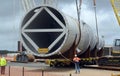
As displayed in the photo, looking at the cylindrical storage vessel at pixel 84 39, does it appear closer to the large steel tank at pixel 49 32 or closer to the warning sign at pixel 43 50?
the large steel tank at pixel 49 32

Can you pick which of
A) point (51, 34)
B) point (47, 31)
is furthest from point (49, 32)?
point (47, 31)

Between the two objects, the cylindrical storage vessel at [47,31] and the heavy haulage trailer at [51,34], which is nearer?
the cylindrical storage vessel at [47,31]

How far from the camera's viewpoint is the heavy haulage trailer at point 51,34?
2858cm

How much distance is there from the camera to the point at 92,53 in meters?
37.8

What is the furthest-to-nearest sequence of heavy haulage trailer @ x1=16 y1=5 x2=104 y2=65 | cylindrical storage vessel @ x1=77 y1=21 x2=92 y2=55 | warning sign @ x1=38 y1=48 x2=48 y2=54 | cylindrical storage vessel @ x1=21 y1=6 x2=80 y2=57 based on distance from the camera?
1. cylindrical storage vessel @ x1=77 y1=21 x2=92 y2=55
2. warning sign @ x1=38 y1=48 x2=48 y2=54
3. heavy haulage trailer @ x1=16 y1=5 x2=104 y2=65
4. cylindrical storage vessel @ x1=21 y1=6 x2=80 y2=57

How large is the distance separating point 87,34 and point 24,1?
41.4m

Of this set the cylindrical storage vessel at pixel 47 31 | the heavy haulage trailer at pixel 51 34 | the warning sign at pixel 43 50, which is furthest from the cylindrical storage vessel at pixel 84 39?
the warning sign at pixel 43 50

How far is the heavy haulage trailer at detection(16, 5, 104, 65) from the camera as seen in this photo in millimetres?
28578

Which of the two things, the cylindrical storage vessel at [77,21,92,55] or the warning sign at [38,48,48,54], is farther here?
the cylindrical storage vessel at [77,21,92,55]

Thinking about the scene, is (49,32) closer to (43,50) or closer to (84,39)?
(43,50)

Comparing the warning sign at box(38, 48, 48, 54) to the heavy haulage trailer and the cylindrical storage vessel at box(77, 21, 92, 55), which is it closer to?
the heavy haulage trailer

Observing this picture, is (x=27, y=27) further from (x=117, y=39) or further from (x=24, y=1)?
(x=24, y=1)

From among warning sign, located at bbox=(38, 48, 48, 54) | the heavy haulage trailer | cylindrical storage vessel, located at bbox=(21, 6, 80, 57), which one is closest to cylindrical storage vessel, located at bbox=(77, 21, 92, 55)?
the heavy haulage trailer

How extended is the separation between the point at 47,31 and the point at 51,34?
2.48 m
